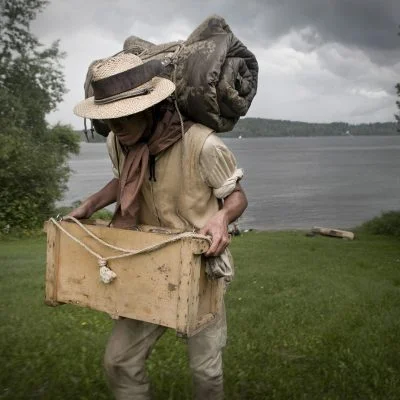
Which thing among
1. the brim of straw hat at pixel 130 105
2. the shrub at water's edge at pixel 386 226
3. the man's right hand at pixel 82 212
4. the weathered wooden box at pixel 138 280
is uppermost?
the brim of straw hat at pixel 130 105

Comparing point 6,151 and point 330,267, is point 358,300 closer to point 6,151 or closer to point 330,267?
point 330,267

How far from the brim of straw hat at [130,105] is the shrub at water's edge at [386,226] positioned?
24767 mm

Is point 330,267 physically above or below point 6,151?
below

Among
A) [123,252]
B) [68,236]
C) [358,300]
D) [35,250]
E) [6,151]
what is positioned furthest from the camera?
[6,151]

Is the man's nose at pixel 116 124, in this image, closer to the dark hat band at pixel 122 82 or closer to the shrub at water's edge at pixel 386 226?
the dark hat band at pixel 122 82

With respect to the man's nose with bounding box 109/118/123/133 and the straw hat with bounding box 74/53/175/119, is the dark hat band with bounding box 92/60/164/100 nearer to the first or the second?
the straw hat with bounding box 74/53/175/119

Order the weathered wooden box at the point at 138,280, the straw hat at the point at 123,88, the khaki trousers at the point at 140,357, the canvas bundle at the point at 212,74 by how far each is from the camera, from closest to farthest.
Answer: the weathered wooden box at the point at 138,280, the straw hat at the point at 123,88, the canvas bundle at the point at 212,74, the khaki trousers at the point at 140,357

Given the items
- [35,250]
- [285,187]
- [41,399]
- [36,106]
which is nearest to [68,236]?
[41,399]

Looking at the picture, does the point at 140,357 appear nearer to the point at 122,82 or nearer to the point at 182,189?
the point at 182,189

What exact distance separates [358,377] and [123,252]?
9.79 feet

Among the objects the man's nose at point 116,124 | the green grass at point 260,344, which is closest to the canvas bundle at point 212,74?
the man's nose at point 116,124

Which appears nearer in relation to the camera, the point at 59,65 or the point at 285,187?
the point at 59,65

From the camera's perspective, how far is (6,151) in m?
20.1

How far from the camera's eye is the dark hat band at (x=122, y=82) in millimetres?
2705
